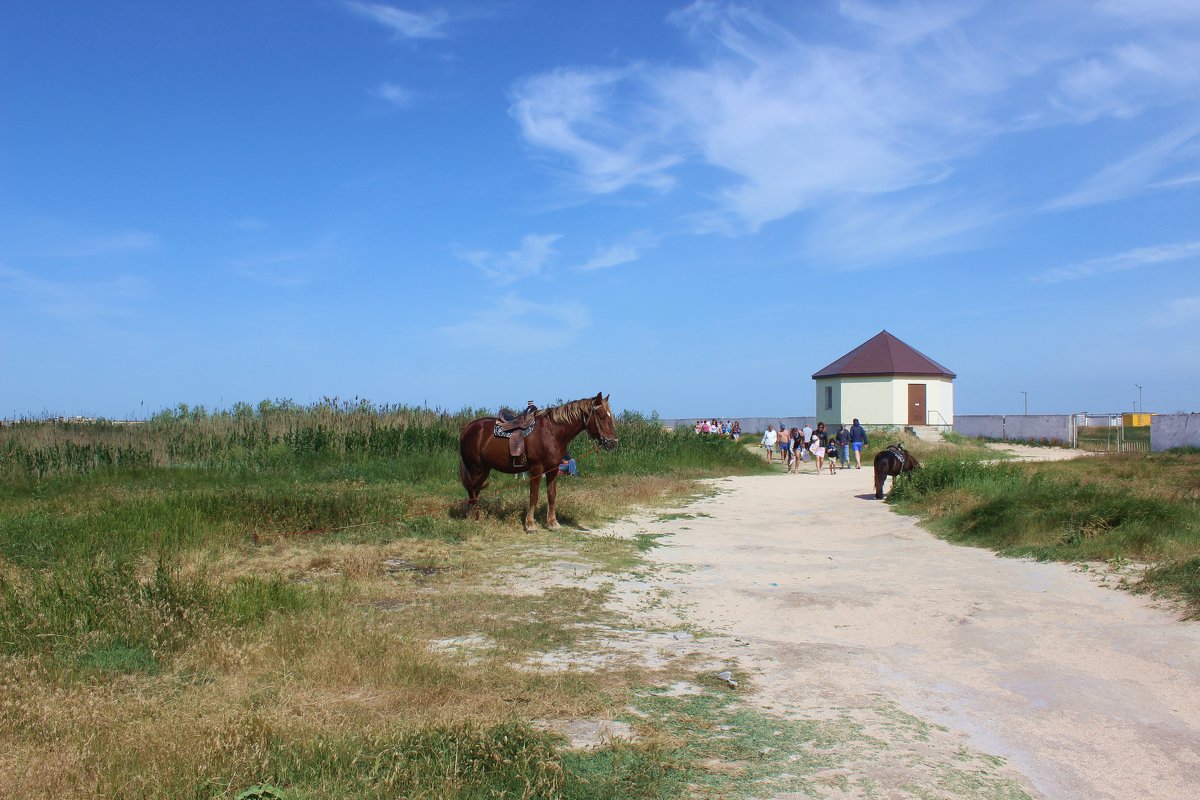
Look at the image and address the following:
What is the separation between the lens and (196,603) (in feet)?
22.0

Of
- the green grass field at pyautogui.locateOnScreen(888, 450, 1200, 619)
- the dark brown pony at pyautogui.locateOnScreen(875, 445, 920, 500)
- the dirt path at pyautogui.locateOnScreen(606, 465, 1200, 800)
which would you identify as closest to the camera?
the dirt path at pyautogui.locateOnScreen(606, 465, 1200, 800)

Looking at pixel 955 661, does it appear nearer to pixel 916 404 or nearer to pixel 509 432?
pixel 509 432

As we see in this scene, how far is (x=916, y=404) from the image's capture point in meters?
45.1

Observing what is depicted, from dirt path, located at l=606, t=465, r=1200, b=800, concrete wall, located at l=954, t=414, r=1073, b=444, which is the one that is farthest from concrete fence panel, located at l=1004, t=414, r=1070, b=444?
dirt path, located at l=606, t=465, r=1200, b=800

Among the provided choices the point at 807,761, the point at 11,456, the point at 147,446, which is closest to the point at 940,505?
the point at 807,761

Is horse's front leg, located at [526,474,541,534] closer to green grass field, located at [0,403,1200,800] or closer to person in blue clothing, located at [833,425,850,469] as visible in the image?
green grass field, located at [0,403,1200,800]

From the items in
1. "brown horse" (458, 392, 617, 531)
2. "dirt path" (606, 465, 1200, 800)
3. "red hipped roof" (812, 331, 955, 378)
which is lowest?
"dirt path" (606, 465, 1200, 800)

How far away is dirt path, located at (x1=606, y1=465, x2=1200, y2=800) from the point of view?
4.54m

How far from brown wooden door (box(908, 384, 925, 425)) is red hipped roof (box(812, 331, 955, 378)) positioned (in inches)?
29.8

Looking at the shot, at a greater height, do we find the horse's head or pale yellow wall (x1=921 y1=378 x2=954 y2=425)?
pale yellow wall (x1=921 y1=378 x2=954 y2=425)

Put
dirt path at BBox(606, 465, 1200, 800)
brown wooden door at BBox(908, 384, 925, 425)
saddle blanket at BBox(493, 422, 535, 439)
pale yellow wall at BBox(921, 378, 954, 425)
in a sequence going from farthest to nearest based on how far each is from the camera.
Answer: pale yellow wall at BBox(921, 378, 954, 425) → brown wooden door at BBox(908, 384, 925, 425) → saddle blanket at BBox(493, 422, 535, 439) → dirt path at BBox(606, 465, 1200, 800)

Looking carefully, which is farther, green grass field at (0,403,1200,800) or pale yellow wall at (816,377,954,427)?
pale yellow wall at (816,377,954,427)

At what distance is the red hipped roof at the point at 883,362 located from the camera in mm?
44875

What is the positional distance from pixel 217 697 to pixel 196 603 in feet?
6.07
